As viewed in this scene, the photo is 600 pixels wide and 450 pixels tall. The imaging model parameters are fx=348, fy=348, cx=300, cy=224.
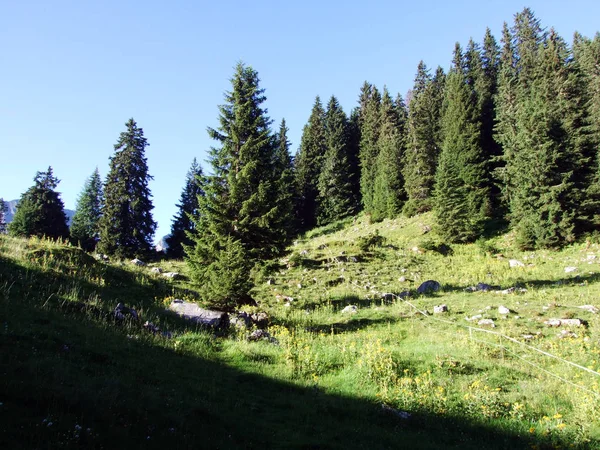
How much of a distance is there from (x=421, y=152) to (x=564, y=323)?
36674 mm

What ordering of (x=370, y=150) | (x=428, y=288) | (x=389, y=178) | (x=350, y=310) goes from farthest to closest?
(x=370, y=150) → (x=389, y=178) → (x=428, y=288) → (x=350, y=310)

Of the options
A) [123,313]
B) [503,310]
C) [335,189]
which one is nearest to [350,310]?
[503,310]

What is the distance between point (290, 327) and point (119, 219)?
111 ft

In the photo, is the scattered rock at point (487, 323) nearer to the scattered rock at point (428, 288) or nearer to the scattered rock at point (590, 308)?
the scattered rock at point (590, 308)

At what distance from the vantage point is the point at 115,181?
4169cm

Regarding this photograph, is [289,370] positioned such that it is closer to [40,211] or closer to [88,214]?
[40,211]

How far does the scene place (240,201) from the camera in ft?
54.2

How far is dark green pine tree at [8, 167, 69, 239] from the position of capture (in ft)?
147

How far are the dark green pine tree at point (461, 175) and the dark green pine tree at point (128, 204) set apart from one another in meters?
33.0

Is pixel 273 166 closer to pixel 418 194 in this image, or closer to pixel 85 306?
pixel 85 306

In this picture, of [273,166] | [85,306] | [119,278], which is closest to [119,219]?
[119,278]

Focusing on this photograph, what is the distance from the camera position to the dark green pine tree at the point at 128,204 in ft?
131

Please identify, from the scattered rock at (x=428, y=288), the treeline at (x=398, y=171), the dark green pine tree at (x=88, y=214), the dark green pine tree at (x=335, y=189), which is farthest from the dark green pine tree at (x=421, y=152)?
the dark green pine tree at (x=88, y=214)

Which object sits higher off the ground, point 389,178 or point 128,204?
point 389,178
